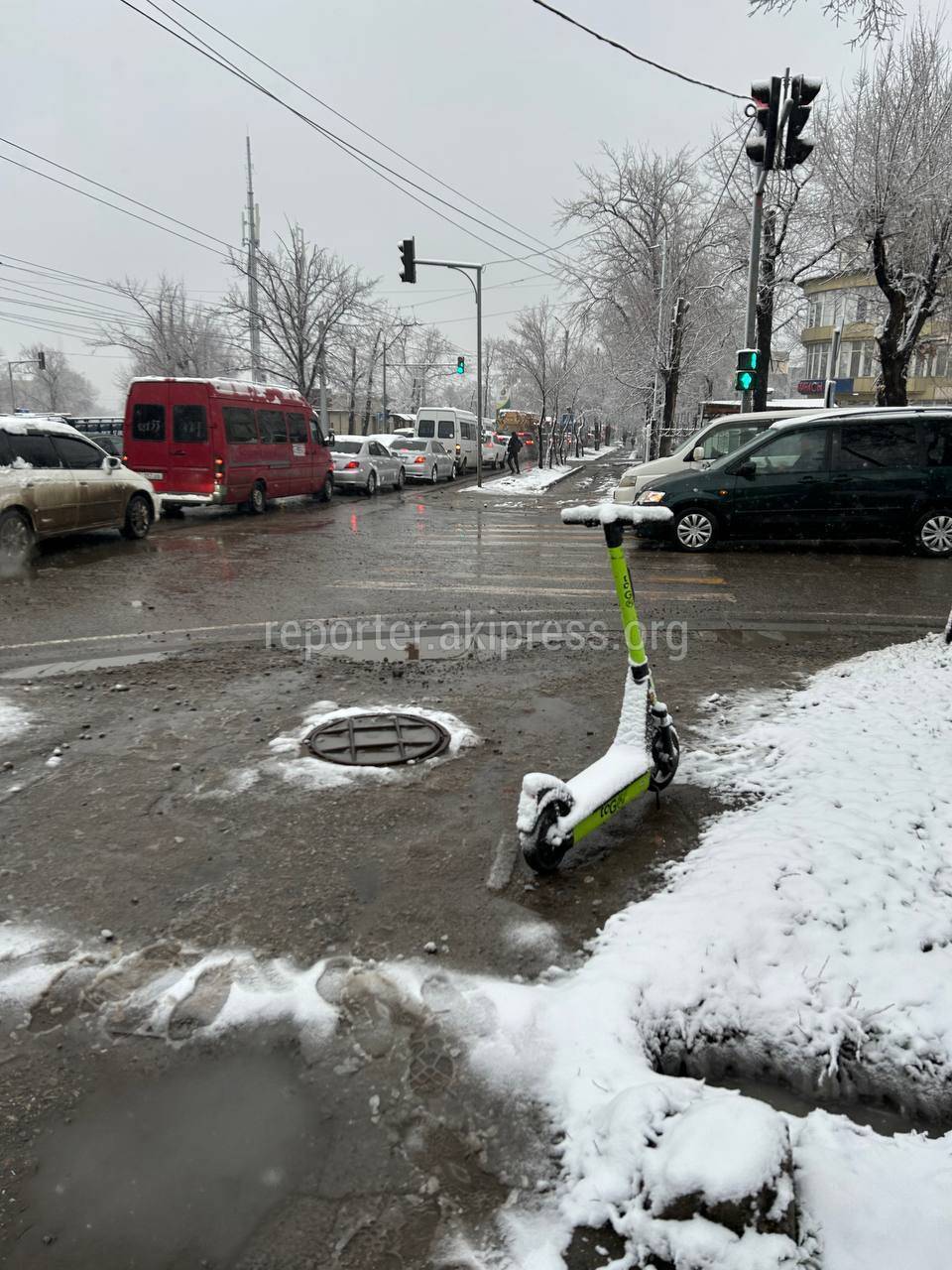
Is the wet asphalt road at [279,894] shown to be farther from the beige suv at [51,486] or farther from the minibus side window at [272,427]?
the minibus side window at [272,427]

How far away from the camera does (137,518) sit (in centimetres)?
1352

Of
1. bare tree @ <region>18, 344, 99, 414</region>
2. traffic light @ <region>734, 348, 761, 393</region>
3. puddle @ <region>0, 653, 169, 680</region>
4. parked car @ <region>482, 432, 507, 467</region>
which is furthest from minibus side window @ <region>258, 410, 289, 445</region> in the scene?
bare tree @ <region>18, 344, 99, 414</region>

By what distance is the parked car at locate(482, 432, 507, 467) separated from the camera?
41.9m

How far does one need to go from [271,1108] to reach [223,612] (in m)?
6.71

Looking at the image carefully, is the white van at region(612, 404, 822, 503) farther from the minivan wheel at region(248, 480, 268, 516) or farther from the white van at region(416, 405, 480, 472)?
the white van at region(416, 405, 480, 472)

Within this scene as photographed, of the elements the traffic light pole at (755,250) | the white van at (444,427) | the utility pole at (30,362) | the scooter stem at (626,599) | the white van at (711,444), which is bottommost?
the scooter stem at (626,599)

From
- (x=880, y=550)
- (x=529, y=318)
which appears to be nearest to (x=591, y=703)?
(x=880, y=550)

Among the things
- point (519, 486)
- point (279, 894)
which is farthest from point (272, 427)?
point (279, 894)

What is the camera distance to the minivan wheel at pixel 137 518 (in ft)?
43.7

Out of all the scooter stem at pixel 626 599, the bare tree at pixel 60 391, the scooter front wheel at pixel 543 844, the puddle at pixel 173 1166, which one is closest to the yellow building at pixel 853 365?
the scooter stem at pixel 626 599

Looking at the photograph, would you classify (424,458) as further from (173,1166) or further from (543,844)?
(173,1166)

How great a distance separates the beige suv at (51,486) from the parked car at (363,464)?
36.3 ft

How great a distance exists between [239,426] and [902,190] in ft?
52.5

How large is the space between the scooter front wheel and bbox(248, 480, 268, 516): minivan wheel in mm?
15732
